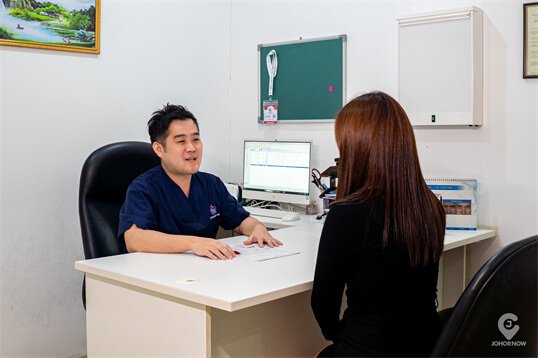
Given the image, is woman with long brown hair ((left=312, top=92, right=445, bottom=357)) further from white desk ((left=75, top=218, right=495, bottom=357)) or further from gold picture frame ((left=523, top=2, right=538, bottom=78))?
gold picture frame ((left=523, top=2, right=538, bottom=78))

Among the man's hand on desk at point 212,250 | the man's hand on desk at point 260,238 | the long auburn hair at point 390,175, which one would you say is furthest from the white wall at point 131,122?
the long auburn hair at point 390,175

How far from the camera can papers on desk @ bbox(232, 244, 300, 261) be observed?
218 centimetres

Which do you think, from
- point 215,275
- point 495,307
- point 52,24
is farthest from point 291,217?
point 495,307

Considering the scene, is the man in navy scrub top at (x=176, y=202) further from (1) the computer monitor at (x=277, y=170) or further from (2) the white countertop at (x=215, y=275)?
(1) the computer monitor at (x=277, y=170)

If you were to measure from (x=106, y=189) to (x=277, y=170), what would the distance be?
115 centimetres

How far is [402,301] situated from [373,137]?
0.45 meters

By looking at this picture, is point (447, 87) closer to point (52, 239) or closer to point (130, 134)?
point (130, 134)

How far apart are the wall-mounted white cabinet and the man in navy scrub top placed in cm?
105

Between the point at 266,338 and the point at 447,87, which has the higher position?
the point at 447,87

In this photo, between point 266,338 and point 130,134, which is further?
point 130,134

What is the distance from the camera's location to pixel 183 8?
365 centimetres

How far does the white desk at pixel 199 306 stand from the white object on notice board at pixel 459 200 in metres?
0.93

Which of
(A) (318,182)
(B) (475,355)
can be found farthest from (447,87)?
(B) (475,355)

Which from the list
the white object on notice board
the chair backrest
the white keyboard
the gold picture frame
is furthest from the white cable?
the gold picture frame
